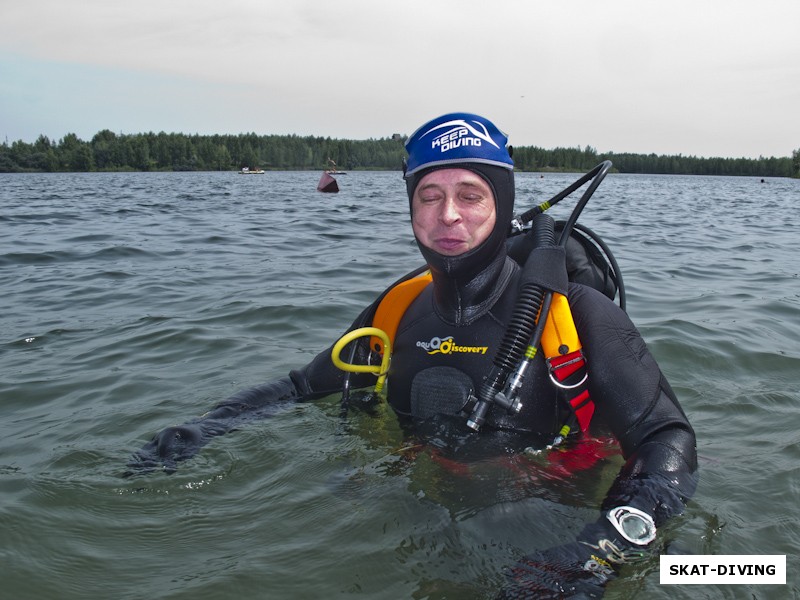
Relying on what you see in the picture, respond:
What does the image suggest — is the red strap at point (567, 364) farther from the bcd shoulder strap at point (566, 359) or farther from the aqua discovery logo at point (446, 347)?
the aqua discovery logo at point (446, 347)

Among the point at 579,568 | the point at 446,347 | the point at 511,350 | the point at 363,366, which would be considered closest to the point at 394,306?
the point at 363,366

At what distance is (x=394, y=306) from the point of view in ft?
12.2

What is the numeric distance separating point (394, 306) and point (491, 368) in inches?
34.8

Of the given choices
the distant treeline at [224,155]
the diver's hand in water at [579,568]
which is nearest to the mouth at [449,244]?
the diver's hand in water at [579,568]

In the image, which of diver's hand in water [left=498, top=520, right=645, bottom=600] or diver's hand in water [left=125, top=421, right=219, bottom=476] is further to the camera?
diver's hand in water [left=125, top=421, right=219, bottom=476]

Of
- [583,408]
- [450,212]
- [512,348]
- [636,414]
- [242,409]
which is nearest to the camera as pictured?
[636,414]

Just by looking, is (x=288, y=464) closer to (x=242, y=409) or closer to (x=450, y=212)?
(x=242, y=409)

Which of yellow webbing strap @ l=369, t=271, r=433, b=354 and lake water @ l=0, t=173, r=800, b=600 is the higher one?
yellow webbing strap @ l=369, t=271, r=433, b=354

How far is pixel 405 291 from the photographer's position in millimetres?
3744

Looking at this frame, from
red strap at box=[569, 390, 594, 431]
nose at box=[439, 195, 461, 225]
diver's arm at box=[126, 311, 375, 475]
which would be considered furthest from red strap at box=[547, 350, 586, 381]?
diver's arm at box=[126, 311, 375, 475]

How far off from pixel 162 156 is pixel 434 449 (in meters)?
137

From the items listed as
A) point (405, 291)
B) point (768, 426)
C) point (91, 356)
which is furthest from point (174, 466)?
point (768, 426)

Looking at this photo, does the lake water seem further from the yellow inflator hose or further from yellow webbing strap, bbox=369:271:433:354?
yellow webbing strap, bbox=369:271:433:354

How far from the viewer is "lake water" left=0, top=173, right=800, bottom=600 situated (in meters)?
2.72
